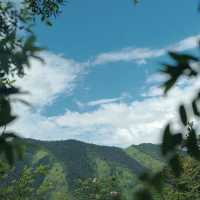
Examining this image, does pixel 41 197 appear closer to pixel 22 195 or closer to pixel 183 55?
pixel 22 195

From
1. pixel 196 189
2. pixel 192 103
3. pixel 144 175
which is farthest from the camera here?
pixel 196 189

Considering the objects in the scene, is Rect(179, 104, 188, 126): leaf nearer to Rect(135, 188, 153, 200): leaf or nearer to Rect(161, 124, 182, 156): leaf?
Rect(161, 124, 182, 156): leaf

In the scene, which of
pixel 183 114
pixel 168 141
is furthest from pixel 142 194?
pixel 183 114

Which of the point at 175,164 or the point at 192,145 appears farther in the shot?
the point at 192,145

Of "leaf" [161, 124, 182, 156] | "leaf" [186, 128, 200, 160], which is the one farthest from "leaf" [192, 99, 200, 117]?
"leaf" [161, 124, 182, 156]

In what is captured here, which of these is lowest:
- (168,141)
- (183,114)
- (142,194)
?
(142,194)

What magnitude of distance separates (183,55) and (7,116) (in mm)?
585

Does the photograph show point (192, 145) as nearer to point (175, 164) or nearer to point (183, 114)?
point (183, 114)

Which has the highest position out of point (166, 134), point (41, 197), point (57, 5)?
point (57, 5)

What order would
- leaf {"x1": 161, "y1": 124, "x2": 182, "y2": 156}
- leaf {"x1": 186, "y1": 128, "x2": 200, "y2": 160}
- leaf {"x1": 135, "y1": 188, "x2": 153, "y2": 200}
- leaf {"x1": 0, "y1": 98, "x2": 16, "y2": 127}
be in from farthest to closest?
leaf {"x1": 186, "y1": 128, "x2": 200, "y2": 160} → leaf {"x1": 0, "y1": 98, "x2": 16, "y2": 127} → leaf {"x1": 161, "y1": 124, "x2": 182, "y2": 156} → leaf {"x1": 135, "y1": 188, "x2": 153, "y2": 200}

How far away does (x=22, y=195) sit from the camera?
2398cm

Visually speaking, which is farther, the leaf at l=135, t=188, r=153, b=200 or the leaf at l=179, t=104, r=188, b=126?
the leaf at l=179, t=104, r=188, b=126

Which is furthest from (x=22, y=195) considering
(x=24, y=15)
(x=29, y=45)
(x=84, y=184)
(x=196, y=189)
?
(x=196, y=189)

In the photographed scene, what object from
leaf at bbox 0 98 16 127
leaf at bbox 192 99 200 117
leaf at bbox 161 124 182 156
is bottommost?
leaf at bbox 161 124 182 156
